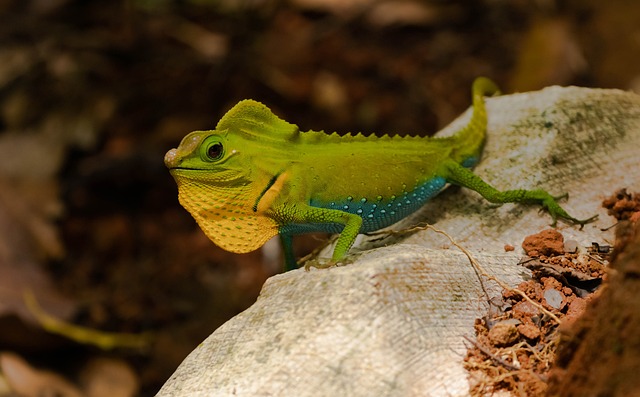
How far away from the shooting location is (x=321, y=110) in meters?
8.12

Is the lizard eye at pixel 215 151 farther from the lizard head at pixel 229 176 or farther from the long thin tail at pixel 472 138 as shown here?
the long thin tail at pixel 472 138

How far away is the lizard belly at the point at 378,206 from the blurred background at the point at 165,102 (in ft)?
10.7

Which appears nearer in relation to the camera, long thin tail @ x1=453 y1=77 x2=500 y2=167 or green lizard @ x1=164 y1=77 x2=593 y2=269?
green lizard @ x1=164 y1=77 x2=593 y2=269

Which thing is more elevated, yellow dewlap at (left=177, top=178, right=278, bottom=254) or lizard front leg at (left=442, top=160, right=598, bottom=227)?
lizard front leg at (left=442, top=160, right=598, bottom=227)

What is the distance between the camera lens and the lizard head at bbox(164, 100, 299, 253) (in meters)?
3.36

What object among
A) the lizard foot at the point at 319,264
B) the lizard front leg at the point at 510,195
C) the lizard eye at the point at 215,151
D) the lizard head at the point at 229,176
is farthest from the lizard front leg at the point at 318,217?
the lizard front leg at the point at 510,195

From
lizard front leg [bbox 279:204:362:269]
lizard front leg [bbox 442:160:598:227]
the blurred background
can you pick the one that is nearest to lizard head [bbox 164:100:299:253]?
lizard front leg [bbox 279:204:362:269]

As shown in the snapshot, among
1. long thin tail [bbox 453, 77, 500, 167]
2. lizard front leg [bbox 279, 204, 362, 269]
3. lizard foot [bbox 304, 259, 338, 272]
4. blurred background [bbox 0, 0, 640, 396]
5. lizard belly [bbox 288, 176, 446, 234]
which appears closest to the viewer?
lizard foot [bbox 304, 259, 338, 272]

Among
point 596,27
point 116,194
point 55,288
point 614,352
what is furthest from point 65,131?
point 614,352

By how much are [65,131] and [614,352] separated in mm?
7118

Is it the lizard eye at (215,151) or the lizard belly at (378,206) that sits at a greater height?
the lizard eye at (215,151)

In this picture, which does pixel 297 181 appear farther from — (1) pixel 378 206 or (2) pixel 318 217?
(1) pixel 378 206

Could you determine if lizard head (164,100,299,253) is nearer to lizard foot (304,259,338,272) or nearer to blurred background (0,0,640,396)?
lizard foot (304,259,338,272)

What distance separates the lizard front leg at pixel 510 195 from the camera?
140 inches
